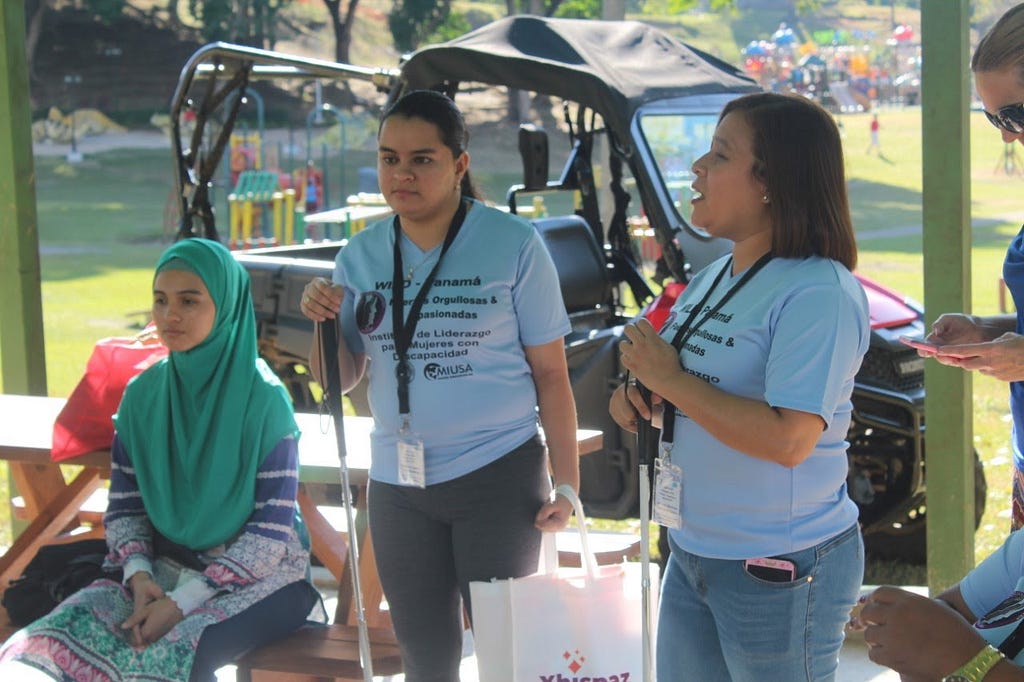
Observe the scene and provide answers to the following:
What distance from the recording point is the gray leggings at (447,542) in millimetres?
3053

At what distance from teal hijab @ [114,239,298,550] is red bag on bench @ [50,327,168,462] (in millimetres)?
542

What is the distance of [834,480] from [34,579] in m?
2.54

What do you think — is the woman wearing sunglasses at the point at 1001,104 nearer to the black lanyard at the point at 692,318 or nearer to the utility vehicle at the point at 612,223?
the black lanyard at the point at 692,318

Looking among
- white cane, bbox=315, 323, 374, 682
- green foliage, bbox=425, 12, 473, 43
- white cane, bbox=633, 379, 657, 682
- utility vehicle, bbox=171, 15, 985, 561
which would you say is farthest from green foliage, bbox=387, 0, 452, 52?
white cane, bbox=633, 379, 657, 682

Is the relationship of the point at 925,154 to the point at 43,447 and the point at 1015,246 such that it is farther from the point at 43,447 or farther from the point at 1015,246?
the point at 43,447

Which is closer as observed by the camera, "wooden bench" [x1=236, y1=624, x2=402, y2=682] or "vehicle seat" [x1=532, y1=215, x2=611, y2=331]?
"wooden bench" [x1=236, y1=624, x2=402, y2=682]

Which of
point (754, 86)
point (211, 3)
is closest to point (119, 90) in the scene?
point (211, 3)

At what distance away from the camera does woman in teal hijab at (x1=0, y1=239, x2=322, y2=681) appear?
344cm

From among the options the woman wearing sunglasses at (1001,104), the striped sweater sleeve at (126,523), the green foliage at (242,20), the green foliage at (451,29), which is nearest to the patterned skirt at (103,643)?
the striped sweater sleeve at (126,523)

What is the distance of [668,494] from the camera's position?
248cm

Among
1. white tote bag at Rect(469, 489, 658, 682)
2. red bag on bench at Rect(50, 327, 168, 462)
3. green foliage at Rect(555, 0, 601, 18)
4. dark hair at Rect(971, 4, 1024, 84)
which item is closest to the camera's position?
dark hair at Rect(971, 4, 1024, 84)

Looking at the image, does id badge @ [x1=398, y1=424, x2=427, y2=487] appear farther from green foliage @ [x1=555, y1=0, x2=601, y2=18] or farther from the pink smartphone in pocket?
green foliage @ [x1=555, y1=0, x2=601, y2=18]

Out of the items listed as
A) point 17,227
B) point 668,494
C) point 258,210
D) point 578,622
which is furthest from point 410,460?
point 258,210

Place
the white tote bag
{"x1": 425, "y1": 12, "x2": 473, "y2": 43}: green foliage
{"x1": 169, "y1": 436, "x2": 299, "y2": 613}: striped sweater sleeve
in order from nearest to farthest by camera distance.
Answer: the white tote bag → {"x1": 169, "y1": 436, "x2": 299, "y2": 613}: striped sweater sleeve → {"x1": 425, "y1": 12, "x2": 473, "y2": 43}: green foliage
